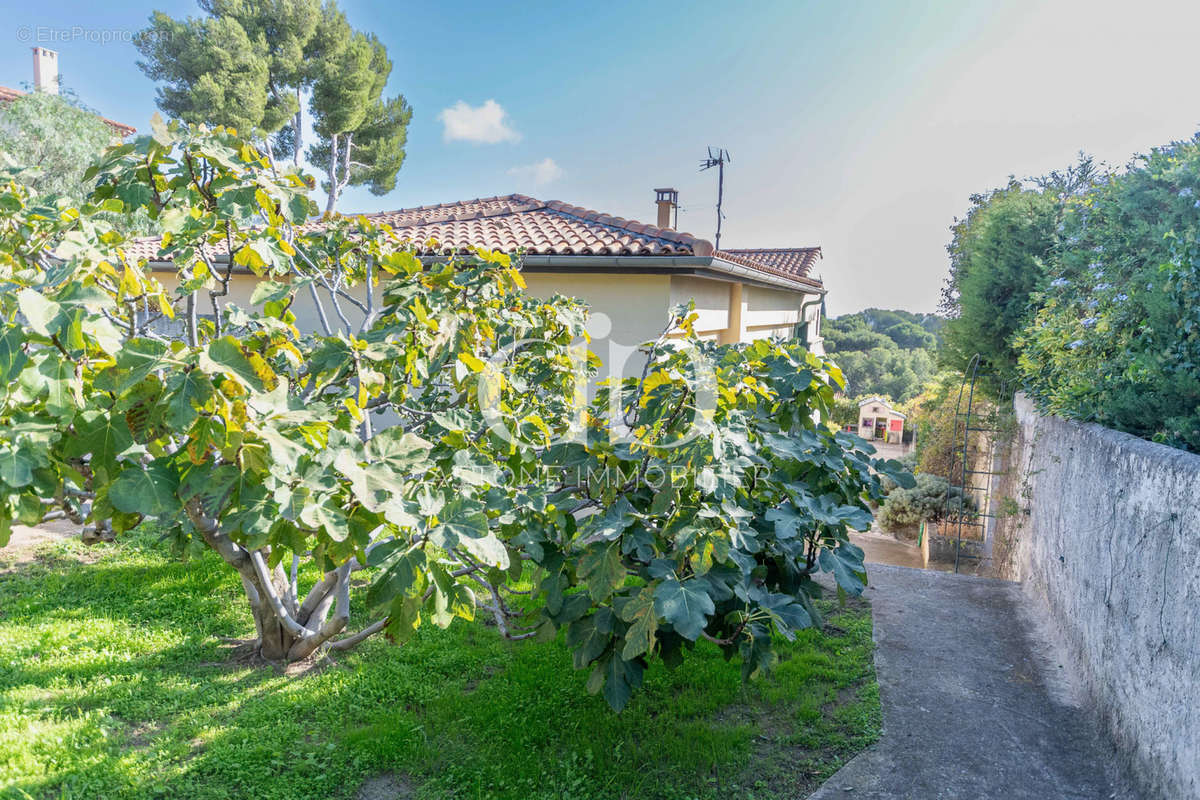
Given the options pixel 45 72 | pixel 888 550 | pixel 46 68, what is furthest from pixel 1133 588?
pixel 46 68

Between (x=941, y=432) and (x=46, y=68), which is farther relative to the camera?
(x=46, y=68)

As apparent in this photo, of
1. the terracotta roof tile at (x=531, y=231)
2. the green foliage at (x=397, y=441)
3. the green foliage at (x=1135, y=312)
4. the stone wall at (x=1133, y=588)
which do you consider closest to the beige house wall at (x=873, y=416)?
the terracotta roof tile at (x=531, y=231)

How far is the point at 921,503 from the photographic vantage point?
13797 mm

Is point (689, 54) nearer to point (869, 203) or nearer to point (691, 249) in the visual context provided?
point (869, 203)

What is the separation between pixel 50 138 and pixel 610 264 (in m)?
18.3

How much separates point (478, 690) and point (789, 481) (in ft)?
9.57

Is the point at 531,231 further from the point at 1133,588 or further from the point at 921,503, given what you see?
the point at 921,503

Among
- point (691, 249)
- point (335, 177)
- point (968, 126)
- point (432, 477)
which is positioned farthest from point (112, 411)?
point (335, 177)

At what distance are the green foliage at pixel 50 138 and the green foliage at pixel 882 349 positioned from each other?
1687 inches

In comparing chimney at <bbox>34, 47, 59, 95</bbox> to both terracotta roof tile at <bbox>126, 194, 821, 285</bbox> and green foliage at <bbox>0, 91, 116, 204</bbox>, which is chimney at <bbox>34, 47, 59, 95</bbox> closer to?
green foliage at <bbox>0, 91, 116, 204</bbox>

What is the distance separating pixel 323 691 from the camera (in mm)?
4758

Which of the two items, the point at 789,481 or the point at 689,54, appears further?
the point at 689,54

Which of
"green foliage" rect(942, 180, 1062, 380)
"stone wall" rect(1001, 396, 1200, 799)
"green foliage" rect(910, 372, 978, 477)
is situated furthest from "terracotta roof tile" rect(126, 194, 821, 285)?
"green foliage" rect(910, 372, 978, 477)

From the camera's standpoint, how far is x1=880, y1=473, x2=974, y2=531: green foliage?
44.9ft
